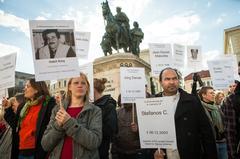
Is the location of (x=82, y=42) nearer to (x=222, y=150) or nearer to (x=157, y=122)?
(x=157, y=122)

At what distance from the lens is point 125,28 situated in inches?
784

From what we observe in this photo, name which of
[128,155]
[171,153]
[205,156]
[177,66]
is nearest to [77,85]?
[171,153]

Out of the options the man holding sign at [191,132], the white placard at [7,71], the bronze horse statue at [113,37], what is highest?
the bronze horse statue at [113,37]

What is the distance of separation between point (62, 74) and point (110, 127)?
86cm

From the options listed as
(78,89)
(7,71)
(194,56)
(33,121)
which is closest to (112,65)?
(194,56)

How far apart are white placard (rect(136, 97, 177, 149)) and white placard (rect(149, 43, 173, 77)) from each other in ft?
9.10

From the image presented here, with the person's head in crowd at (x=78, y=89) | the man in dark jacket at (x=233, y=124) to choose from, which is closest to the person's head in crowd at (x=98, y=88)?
the person's head in crowd at (x=78, y=89)

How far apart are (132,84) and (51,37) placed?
237 centimetres

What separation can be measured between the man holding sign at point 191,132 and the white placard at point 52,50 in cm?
122

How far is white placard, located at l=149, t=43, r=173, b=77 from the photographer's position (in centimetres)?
617

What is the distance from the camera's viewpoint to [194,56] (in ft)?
23.1

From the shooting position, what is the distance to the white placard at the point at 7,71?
17.9ft

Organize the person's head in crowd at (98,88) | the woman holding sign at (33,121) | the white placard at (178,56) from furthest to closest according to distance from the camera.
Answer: the white placard at (178,56), the person's head in crowd at (98,88), the woman holding sign at (33,121)

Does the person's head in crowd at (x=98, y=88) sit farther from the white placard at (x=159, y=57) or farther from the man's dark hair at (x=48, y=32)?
the white placard at (x=159, y=57)
